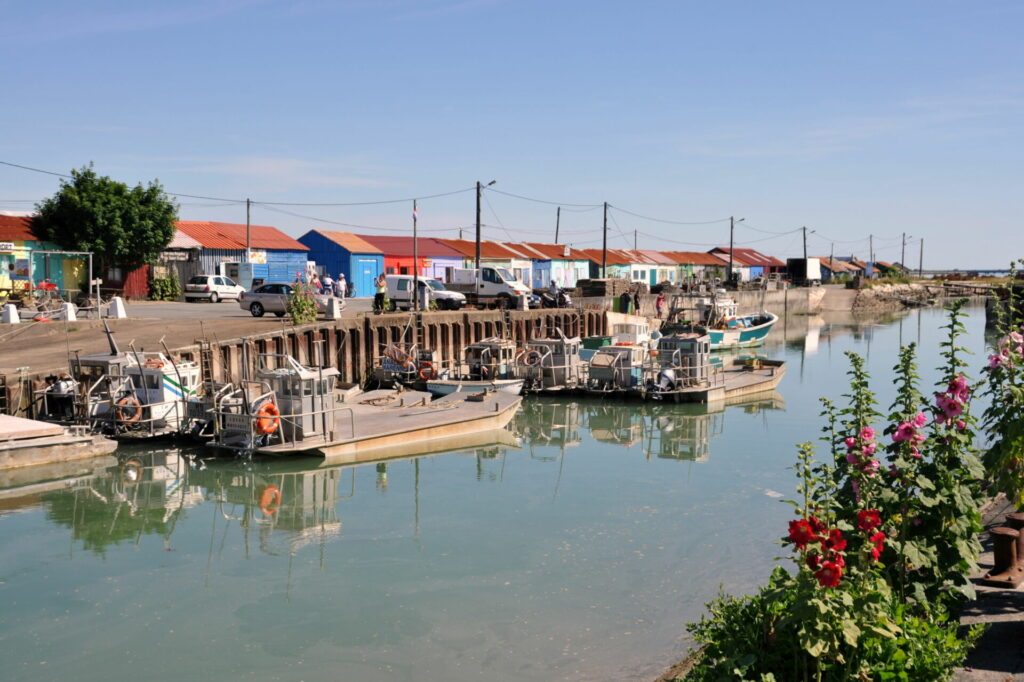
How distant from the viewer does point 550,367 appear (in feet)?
108

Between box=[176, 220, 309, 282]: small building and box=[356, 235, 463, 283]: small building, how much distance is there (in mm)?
6049

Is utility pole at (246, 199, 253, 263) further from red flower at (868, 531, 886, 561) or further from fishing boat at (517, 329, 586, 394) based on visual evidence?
red flower at (868, 531, 886, 561)

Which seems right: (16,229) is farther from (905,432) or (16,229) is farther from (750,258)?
Answer: (750,258)

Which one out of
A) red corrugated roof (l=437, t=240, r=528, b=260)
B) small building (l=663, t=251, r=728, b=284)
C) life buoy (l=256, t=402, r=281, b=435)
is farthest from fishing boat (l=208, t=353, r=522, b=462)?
small building (l=663, t=251, r=728, b=284)

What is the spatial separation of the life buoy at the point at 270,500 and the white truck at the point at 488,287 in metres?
25.8

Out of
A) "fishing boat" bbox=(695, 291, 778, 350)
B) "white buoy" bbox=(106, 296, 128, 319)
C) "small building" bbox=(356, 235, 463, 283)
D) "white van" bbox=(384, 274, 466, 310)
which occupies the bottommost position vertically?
"fishing boat" bbox=(695, 291, 778, 350)

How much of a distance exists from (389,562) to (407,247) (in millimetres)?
49524

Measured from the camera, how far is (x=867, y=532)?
24.2 ft

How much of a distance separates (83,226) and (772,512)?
3853cm

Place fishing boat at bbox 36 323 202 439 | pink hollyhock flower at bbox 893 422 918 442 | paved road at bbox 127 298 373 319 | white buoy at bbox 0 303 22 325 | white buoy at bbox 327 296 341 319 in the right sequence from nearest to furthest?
pink hollyhock flower at bbox 893 422 918 442
fishing boat at bbox 36 323 202 439
white buoy at bbox 0 303 22 325
white buoy at bbox 327 296 341 319
paved road at bbox 127 298 373 319

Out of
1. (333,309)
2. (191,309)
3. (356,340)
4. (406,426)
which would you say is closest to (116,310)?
(191,309)

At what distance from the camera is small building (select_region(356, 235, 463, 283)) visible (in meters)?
61.3

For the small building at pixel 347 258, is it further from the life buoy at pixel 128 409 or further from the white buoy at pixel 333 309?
the life buoy at pixel 128 409

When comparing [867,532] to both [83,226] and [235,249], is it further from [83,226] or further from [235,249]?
[235,249]
